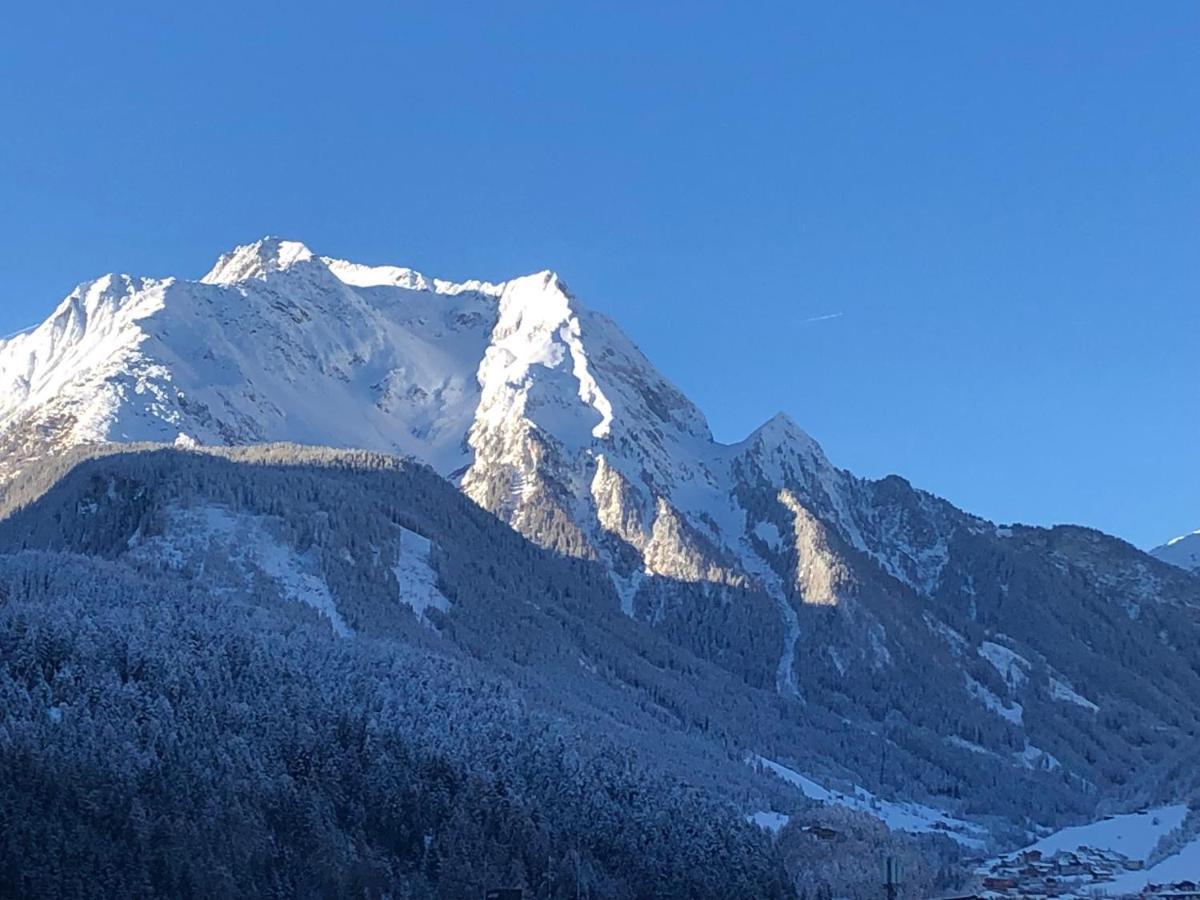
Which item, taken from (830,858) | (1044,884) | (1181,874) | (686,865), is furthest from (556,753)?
(1181,874)

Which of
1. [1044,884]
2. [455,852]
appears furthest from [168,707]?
[1044,884]

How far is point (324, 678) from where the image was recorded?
19288cm

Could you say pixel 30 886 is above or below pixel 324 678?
below

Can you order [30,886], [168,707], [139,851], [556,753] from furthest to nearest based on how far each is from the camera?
[556,753]
[168,707]
[139,851]
[30,886]

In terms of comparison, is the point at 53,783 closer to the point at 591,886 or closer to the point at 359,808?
the point at 359,808

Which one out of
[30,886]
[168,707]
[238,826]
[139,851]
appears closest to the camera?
[30,886]

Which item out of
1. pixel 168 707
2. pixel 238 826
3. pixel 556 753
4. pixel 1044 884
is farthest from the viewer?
pixel 556 753

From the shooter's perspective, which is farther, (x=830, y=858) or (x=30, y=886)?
(x=830, y=858)

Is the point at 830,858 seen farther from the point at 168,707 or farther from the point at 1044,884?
the point at 168,707

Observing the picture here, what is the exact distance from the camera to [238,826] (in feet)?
519

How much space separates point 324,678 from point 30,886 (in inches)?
2283

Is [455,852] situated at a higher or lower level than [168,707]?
lower

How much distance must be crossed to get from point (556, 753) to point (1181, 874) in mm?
67015

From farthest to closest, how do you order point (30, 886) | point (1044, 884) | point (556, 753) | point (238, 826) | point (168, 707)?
point (556, 753)
point (1044, 884)
point (168, 707)
point (238, 826)
point (30, 886)
